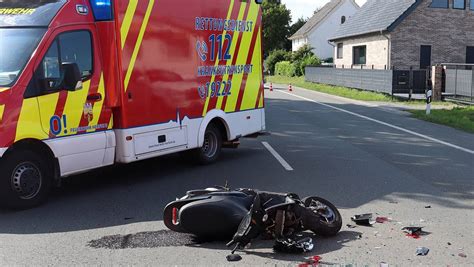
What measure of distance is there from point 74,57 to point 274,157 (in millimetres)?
4592

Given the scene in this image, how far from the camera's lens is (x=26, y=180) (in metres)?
6.55

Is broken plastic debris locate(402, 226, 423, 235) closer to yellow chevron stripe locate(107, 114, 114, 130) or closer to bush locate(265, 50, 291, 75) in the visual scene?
yellow chevron stripe locate(107, 114, 114, 130)

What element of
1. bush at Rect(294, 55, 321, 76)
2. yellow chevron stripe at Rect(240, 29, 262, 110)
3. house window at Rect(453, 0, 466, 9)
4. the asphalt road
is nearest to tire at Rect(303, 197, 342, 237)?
the asphalt road

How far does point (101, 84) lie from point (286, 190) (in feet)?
9.79

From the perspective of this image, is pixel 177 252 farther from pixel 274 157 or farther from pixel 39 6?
pixel 274 157

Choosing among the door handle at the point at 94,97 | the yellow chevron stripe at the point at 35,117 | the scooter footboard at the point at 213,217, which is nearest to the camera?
the scooter footboard at the point at 213,217

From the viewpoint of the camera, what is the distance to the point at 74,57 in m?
7.05

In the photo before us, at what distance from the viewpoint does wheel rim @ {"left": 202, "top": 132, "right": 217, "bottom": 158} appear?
9555 millimetres

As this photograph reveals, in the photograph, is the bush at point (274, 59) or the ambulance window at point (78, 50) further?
the bush at point (274, 59)

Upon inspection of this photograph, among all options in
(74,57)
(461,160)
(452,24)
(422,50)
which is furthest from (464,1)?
Answer: (74,57)

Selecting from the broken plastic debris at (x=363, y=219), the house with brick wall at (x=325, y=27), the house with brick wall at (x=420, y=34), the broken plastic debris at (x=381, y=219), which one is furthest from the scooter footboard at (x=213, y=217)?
the house with brick wall at (x=325, y=27)

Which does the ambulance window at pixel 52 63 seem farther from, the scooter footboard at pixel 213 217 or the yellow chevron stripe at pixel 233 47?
the yellow chevron stripe at pixel 233 47

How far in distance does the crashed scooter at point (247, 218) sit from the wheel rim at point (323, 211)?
0.05ft

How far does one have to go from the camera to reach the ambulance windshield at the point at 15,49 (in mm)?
6397
